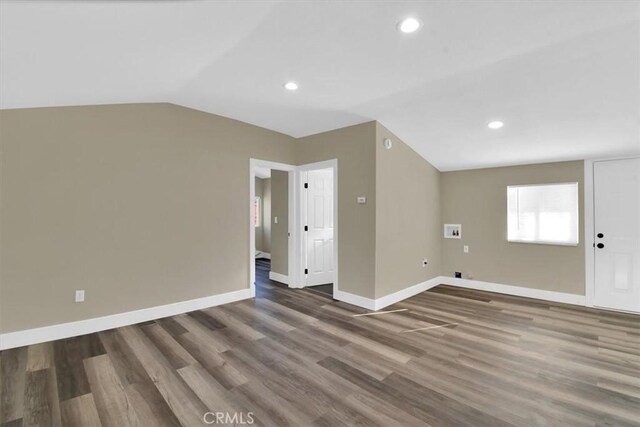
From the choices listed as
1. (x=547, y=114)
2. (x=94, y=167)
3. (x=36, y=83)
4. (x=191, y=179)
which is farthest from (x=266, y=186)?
(x=547, y=114)

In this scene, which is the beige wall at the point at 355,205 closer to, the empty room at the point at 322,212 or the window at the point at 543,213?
the empty room at the point at 322,212

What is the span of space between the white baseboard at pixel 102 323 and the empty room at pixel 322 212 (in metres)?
0.02

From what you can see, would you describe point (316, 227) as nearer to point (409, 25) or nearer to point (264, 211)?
point (409, 25)

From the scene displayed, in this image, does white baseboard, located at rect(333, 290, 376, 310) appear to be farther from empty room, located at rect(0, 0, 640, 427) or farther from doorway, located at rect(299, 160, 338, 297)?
doorway, located at rect(299, 160, 338, 297)

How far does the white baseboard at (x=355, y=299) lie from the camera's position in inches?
147

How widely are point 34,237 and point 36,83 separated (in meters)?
1.48

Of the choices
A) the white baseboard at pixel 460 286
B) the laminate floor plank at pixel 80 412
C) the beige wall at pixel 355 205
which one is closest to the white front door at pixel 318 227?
the beige wall at pixel 355 205

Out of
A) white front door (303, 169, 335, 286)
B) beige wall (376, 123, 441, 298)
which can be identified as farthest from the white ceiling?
white front door (303, 169, 335, 286)

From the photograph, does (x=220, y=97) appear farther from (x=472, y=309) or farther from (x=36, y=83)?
(x=472, y=309)

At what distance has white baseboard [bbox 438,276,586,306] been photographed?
13.1 ft

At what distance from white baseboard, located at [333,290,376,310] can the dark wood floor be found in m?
0.26

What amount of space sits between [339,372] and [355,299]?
166 cm

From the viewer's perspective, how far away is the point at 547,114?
9.92ft

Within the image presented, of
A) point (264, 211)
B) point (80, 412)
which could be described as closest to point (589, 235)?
point (80, 412)
